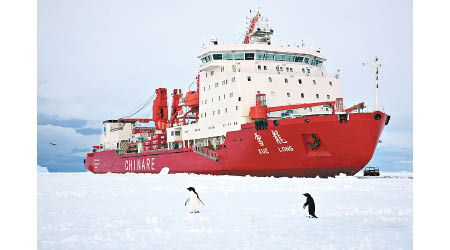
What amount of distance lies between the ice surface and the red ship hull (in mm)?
4949

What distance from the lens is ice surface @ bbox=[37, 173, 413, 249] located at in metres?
6.11

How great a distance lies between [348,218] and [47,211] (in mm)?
5489

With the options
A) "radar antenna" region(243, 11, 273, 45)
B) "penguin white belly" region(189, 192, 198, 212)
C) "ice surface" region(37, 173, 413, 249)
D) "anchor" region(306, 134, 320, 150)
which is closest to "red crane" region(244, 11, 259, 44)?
"radar antenna" region(243, 11, 273, 45)

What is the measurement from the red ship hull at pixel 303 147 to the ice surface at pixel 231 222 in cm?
495

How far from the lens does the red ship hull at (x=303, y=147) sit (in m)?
16.3

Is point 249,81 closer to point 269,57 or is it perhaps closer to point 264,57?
point 264,57

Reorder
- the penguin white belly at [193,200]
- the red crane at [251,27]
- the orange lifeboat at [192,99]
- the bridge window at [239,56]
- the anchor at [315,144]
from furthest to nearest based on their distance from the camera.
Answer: the orange lifeboat at [192,99] < the red crane at [251,27] < the bridge window at [239,56] < the anchor at [315,144] < the penguin white belly at [193,200]

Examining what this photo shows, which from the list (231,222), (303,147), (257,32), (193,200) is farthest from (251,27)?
(231,222)

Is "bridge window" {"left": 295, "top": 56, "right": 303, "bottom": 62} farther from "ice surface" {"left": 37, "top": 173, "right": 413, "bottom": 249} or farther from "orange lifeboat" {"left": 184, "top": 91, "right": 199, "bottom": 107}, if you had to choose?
"ice surface" {"left": 37, "top": 173, "right": 413, "bottom": 249}

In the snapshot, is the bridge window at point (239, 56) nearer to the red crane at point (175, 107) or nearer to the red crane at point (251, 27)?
the red crane at point (251, 27)

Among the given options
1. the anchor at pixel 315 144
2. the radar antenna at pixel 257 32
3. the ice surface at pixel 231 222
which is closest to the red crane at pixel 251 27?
the radar antenna at pixel 257 32

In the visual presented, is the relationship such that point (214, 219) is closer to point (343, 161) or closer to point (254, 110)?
point (343, 161)
